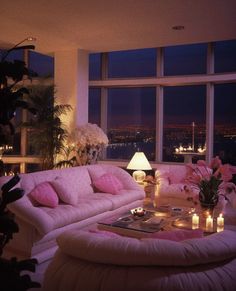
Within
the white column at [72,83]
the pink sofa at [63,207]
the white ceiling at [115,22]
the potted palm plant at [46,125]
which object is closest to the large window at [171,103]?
the white column at [72,83]

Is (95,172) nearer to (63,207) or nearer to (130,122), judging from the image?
(63,207)

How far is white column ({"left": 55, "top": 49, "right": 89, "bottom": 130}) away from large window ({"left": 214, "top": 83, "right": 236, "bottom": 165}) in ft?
9.23

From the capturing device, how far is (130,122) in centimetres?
861

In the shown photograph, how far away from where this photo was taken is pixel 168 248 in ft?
6.21

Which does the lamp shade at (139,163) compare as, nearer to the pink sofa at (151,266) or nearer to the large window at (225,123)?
the large window at (225,123)

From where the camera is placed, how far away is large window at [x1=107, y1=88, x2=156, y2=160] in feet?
27.2

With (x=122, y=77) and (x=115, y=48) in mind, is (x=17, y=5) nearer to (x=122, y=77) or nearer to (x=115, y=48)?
(x=115, y=48)

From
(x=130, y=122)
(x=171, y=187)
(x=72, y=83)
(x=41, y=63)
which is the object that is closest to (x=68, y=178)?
(x=171, y=187)

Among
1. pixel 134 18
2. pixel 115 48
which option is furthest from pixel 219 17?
pixel 115 48

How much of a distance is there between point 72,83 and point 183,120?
2591mm

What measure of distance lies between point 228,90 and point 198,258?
632cm

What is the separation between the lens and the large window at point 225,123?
7.65 m

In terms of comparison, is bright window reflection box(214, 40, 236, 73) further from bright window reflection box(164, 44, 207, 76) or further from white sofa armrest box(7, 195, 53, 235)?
white sofa armrest box(7, 195, 53, 235)

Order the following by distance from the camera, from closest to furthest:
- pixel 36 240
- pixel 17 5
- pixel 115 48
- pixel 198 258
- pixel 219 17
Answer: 1. pixel 198 258
2. pixel 36 240
3. pixel 17 5
4. pixel 219 17
5. pixel 115 48
